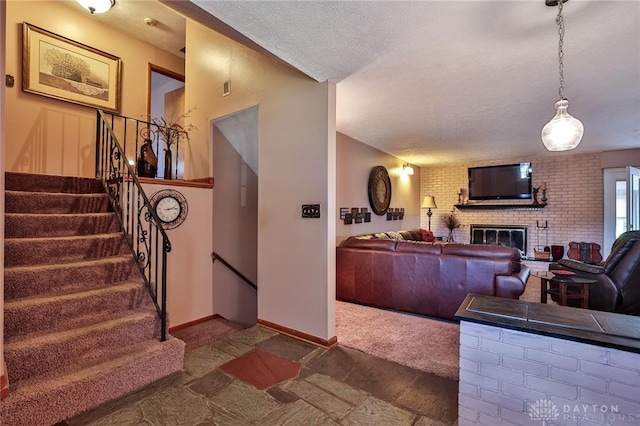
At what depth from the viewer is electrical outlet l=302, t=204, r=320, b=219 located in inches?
105

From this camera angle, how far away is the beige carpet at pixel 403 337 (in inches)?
92.5

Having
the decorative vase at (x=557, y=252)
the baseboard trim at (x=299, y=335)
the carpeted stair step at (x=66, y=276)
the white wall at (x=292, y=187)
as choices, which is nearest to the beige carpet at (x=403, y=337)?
the baseboard trim at (x=299, y=335)

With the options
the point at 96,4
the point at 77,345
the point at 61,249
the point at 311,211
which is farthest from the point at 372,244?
the point at 96,4

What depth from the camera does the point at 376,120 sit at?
3979mm

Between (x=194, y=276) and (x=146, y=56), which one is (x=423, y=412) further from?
(x=146, y=56)

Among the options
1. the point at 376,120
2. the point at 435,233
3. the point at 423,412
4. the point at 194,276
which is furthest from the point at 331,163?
the point at 435,233

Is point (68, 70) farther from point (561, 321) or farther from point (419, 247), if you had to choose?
point (561, 321)

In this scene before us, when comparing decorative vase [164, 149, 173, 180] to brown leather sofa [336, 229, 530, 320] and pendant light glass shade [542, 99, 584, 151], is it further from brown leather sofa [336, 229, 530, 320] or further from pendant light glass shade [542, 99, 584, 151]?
pendant light glass shade [542, 99, 584, 151]

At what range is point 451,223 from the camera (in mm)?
7266

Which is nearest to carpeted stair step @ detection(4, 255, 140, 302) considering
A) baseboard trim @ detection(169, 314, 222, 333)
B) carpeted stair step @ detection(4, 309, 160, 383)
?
carpeted stair step @ detection(4, 309, 160, 383)

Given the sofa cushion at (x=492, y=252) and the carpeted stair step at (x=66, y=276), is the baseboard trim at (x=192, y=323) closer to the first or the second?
the carpeted stair step at (x=66, y=276)

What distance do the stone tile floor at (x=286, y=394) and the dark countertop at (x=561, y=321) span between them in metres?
0.71

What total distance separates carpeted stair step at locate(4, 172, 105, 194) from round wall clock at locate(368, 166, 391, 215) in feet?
12.9

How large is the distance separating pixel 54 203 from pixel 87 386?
198 centimetres
